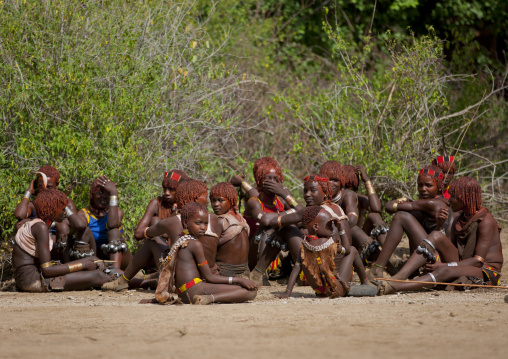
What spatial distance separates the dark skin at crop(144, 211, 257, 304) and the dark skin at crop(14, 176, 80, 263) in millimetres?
2039

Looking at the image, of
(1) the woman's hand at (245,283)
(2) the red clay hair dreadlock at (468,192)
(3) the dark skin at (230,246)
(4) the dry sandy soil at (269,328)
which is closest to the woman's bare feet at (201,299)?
(4) the dry sandy soil at (269,328)

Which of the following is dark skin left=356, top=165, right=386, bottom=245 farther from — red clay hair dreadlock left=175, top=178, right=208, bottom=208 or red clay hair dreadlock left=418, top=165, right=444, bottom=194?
red clay hair dreadlock left=175, top=178, right=208, bottom=208

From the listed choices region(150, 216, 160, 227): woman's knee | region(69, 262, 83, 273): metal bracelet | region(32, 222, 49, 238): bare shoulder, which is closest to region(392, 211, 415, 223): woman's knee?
region(150, 216, 160, 227): woman's knee

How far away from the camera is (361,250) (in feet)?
28.0

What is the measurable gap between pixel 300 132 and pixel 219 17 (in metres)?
3.53

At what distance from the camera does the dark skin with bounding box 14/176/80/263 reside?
331 inches

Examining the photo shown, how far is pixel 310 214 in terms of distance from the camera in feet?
22.9

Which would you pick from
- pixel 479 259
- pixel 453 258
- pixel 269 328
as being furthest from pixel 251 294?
pixel 479 259

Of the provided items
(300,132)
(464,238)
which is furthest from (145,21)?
(464,238)

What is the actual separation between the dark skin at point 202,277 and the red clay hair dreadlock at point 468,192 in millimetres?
2299

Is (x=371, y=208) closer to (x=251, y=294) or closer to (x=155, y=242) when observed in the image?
(x=251, y=294)

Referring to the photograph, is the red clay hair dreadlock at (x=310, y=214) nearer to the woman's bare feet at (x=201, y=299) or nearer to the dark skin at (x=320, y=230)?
the dark skin at (x=320, y=230)

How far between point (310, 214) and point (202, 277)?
1.17 metres

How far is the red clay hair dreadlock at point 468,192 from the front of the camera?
7.41m
